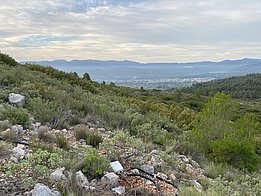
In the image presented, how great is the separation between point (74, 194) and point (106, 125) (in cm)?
469

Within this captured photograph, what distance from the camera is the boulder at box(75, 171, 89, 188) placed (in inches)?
158

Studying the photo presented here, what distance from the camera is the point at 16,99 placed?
8.41m

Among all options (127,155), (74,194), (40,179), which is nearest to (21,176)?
(40,179)

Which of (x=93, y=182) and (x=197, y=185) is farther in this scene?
(x=197, y=185)

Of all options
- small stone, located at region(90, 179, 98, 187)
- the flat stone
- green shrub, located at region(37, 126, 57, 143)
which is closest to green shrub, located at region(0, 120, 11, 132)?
green shrub, located at region(37, 126, 57, 143)

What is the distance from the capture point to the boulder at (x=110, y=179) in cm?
419

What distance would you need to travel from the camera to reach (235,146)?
935cm

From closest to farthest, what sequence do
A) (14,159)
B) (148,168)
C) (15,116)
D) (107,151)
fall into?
(14,159) < (148,168) < (107,151) < (15,116)

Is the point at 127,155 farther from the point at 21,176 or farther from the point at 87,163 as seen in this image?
the point at 21,176

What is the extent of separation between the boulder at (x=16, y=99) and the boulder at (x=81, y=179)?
4.76 meters

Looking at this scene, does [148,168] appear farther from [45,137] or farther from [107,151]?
[45,137]

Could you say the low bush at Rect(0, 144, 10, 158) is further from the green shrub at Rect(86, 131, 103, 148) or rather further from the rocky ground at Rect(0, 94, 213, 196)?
the green shrub at Rect(86, 131, 103, 148)

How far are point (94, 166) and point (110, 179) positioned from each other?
32 cm

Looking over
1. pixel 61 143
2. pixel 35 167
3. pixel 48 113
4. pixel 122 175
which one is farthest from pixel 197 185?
pixel 48 113
